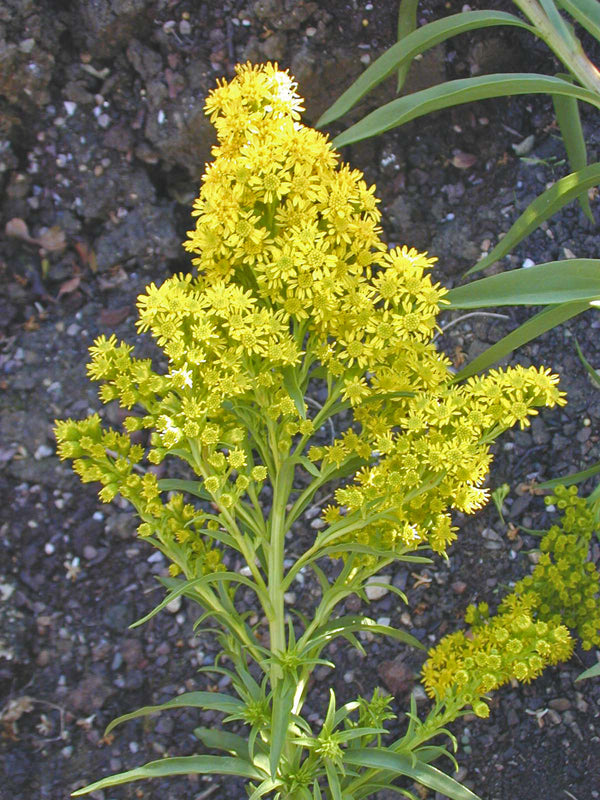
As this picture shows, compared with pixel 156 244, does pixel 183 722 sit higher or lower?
A: lower

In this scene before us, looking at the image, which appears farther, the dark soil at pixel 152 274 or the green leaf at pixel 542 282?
the dark soil at pixel 152 274

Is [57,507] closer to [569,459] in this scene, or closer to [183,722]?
[183,722]

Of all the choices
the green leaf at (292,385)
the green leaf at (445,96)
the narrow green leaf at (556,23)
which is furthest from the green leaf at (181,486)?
the narrow green leaf at (556,23)

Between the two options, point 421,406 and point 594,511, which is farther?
point 594,511

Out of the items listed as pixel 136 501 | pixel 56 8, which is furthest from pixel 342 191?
pixel 56 8

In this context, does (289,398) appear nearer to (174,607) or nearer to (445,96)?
(445,96)

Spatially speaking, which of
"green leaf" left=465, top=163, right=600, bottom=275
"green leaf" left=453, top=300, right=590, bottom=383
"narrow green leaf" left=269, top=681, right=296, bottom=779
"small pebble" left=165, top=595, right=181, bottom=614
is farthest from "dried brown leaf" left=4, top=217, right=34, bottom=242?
"narrow green leaf" left=269, top=681, right=296, bottom=779

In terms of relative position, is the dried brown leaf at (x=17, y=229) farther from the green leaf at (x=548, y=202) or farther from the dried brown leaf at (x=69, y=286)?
the green leaf at (x=548, y=202)
